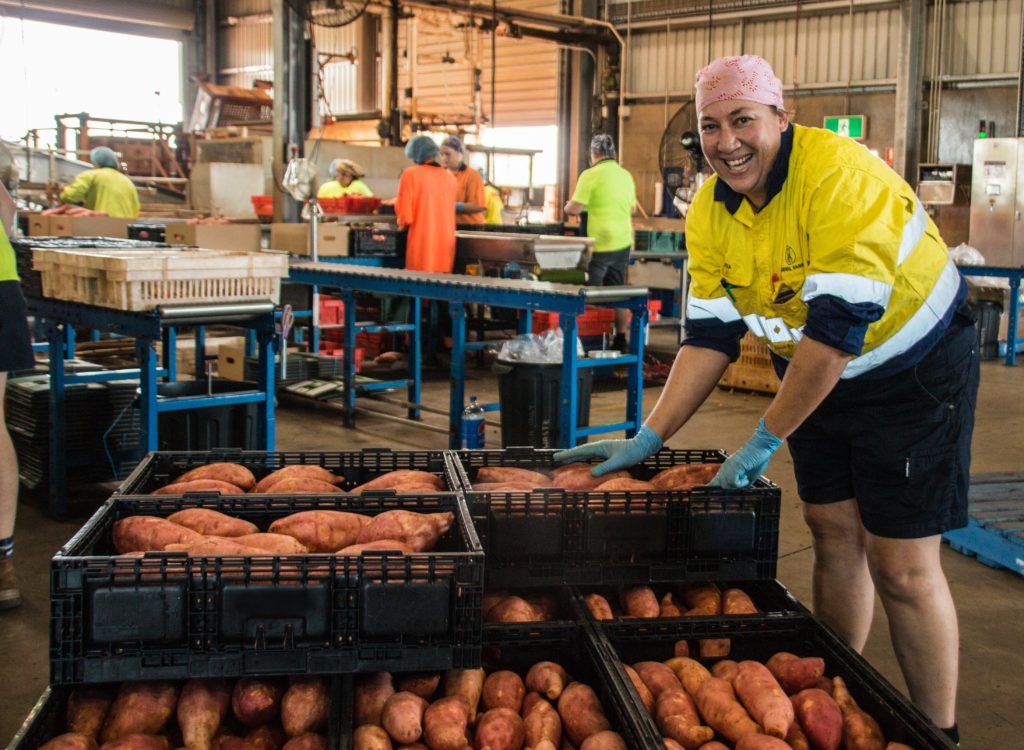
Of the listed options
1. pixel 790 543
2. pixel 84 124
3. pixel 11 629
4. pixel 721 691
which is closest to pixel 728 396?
pixel 790 543

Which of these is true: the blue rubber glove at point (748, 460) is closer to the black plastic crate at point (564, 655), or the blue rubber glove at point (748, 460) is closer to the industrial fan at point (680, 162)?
the black plastic crate at point (564, 655)

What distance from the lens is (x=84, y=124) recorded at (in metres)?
13.8

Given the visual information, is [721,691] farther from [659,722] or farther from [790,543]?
[790,543]

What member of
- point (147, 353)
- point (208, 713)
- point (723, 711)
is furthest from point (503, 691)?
point (147, 353)

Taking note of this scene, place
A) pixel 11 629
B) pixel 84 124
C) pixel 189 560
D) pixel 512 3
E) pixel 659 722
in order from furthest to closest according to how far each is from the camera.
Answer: pixel 512 3 < pixel 84 124 < pixel 11 629 < pixel 659 722 < pixel 189 560

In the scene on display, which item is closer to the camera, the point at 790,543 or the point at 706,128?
the point at 706,128

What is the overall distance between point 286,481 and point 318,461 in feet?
0.56

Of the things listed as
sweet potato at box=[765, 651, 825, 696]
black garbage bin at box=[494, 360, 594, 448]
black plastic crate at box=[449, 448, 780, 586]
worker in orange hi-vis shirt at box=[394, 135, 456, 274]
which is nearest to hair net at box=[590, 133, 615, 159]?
worker in orange hi-vis shirt at box=[394, 135, 456, 274]

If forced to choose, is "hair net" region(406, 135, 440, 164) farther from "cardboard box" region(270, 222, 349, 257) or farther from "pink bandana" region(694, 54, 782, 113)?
"pink bandana" region(694, 54, 782, 113)

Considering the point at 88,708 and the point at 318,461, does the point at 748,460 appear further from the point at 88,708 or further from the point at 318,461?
the point at 88,708

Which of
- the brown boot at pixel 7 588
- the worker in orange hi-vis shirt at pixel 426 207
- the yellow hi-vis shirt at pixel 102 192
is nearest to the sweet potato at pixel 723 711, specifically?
the brown boot at pixel 7 588

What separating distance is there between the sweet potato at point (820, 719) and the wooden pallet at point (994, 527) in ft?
7.50

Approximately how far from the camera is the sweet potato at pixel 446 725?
1.56m

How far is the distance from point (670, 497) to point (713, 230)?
574 millimetres
